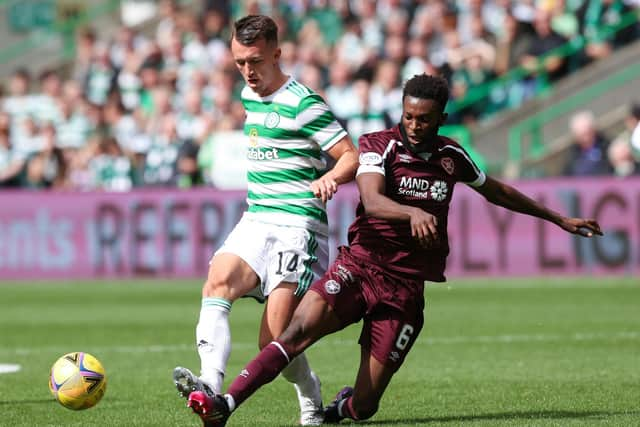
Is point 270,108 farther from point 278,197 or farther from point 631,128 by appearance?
point 631,128

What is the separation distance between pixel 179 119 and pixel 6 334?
8.99 meters

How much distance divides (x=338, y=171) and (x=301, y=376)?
4.04 ft

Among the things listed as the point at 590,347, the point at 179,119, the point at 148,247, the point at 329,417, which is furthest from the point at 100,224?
the point at 329,417

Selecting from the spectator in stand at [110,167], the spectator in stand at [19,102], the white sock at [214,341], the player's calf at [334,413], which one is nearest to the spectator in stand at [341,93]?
the spectator in stand at [110,167]

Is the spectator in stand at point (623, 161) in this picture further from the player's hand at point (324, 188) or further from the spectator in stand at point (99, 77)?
the player's hand at point (324, 188)

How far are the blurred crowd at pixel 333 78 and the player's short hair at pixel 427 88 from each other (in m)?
12.1

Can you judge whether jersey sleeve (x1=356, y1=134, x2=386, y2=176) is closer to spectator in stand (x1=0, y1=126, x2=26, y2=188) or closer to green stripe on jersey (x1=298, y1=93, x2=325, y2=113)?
green stripe on jersey (x1=298, y1=93, x2=325, y2=113)

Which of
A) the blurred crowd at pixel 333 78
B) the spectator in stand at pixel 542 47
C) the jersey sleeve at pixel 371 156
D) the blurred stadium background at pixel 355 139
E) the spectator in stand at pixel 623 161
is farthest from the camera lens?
the spectator in stand at pixel 542 47

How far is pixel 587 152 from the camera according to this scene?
19250 mm

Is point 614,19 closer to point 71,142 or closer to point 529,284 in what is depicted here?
point 529,284

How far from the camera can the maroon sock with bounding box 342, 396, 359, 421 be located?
7523 mm

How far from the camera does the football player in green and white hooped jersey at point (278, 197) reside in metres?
7.46

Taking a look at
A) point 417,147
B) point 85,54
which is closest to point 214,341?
point 417,147

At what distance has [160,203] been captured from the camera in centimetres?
2028
